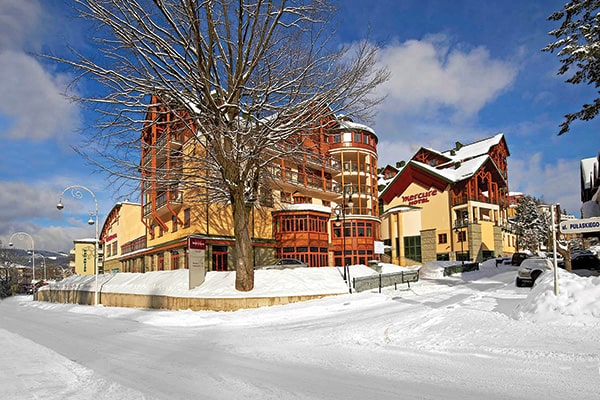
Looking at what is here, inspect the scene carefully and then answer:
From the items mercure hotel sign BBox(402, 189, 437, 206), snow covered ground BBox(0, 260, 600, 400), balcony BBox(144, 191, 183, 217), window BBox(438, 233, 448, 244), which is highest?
mercure hotel sign BBox(402, 189, 437, 206)

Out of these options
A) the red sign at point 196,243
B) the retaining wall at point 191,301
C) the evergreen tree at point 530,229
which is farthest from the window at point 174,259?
the evergreen tree at point 530,229

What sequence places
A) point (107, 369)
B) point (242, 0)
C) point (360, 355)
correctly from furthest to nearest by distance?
point (242, 0) → point (360, 355) → point (107, 369)

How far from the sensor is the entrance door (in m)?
28.4

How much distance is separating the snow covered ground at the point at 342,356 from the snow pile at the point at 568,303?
0.03 metres

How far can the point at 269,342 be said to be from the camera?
976cm

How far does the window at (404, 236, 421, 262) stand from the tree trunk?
111 ft

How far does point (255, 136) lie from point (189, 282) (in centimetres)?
758

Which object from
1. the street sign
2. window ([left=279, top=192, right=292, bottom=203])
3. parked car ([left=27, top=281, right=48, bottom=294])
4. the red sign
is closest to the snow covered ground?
the street sign

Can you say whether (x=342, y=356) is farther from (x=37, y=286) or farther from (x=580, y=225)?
(x=37, y=286)

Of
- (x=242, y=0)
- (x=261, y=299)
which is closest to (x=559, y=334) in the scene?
(x=261, y=299)

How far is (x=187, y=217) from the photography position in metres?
29.1

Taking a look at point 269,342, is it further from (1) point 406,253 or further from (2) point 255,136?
(1) point 406,253

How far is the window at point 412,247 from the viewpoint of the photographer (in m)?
47.4

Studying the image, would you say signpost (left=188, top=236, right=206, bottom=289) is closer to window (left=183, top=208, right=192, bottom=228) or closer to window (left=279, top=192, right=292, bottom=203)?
window (left=183, top=208, right=192, bottom=228)
